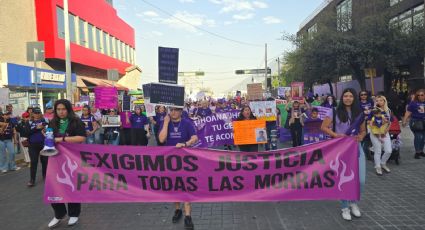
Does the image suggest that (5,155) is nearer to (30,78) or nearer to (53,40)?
(30,78)

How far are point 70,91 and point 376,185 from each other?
12740mm

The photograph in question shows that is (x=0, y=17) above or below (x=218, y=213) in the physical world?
above

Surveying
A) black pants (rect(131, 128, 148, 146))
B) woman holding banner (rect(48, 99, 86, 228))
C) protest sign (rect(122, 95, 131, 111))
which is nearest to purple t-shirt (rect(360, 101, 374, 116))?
woman holding banner (rect(48, 99, 86, 228))

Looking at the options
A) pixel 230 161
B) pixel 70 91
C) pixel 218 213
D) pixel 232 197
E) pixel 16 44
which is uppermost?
pixel 16 44

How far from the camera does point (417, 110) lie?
9273 mm

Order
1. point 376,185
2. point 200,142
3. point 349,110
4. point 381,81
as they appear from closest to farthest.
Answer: point 349,110
point 376,185
point 200,142
point 381,81

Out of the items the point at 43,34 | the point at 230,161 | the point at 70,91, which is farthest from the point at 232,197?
the point at 43,34

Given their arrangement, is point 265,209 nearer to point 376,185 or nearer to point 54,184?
point 376,185

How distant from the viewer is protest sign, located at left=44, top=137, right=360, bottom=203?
4941mm

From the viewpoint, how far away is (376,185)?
6.85 meters

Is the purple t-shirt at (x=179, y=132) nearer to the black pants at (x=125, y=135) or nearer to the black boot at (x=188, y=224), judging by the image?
the black boot at (x=188, y=224)

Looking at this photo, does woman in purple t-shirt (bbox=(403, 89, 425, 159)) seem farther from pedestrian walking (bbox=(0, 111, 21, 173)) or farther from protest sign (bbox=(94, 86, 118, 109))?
pedestrian walking (bbox=(0, 111, 21, 173))

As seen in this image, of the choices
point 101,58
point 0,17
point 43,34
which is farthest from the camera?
point 101,58

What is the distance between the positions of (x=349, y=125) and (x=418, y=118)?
5064mm
